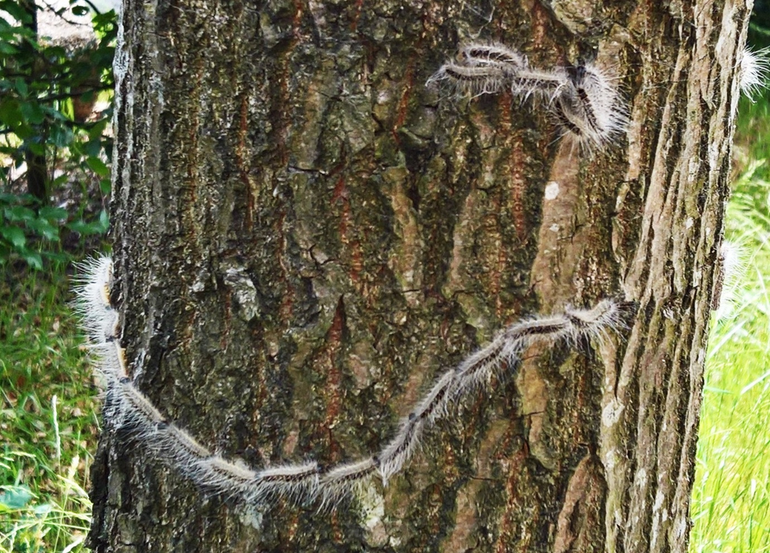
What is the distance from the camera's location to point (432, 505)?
48.3 inches

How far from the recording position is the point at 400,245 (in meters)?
1.17

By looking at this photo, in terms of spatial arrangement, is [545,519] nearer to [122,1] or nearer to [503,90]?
[503,90]

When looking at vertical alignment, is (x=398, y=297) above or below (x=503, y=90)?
below

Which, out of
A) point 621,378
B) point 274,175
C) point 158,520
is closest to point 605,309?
point 621,378

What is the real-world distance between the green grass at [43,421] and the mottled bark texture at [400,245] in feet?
4.87

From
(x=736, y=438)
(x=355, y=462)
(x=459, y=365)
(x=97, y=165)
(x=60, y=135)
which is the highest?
(x=60, y=135)

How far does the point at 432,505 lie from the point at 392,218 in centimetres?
49

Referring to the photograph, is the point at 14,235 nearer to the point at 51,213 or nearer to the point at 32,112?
the point at 51,213

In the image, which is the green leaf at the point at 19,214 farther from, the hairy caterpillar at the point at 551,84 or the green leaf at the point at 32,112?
the hairy caterpillar at the point at 551,84

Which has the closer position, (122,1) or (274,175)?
(274,175)

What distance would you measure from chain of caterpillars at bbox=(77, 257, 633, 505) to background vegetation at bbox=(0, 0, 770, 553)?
2.98ft

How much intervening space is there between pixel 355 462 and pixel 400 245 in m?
0.38

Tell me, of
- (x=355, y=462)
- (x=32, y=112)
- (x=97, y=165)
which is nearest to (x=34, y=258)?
(x=97, y=165)

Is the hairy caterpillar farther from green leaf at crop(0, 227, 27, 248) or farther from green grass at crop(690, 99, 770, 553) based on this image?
green leaf at crop(0, 227, 27, 248)
